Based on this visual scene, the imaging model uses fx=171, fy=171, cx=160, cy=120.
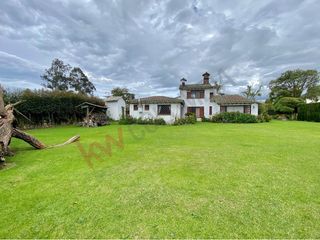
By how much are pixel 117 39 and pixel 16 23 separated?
7.68 metres

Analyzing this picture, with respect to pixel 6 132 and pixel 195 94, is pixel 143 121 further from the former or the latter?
pixel 6 132

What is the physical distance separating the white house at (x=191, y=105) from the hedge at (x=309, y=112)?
7868 mm

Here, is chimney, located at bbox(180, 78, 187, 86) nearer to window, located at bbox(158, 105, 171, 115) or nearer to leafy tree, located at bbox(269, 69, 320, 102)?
window, located at bbox(158, 105, 171, 115)

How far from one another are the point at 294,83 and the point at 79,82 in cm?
4581

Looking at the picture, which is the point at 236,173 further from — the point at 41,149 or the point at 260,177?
the point at 41,149

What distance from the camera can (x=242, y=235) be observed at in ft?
7.22

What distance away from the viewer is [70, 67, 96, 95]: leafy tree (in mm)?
35781

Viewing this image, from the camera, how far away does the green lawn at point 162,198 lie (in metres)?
2.34

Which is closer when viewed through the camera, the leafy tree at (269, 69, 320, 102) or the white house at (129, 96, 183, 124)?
the white house at (129, 96, 183, 124)

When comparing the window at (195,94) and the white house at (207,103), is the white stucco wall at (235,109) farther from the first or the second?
the window at (195,94)

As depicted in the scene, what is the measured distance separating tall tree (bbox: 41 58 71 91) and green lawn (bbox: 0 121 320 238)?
34395 mm

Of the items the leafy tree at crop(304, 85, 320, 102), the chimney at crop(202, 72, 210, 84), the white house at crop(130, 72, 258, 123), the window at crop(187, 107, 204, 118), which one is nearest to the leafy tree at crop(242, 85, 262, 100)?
the leafy tree at crop(304, 85, 320, 102)

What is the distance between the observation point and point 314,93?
33656mm

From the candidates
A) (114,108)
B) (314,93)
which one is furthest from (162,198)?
(314,93)
